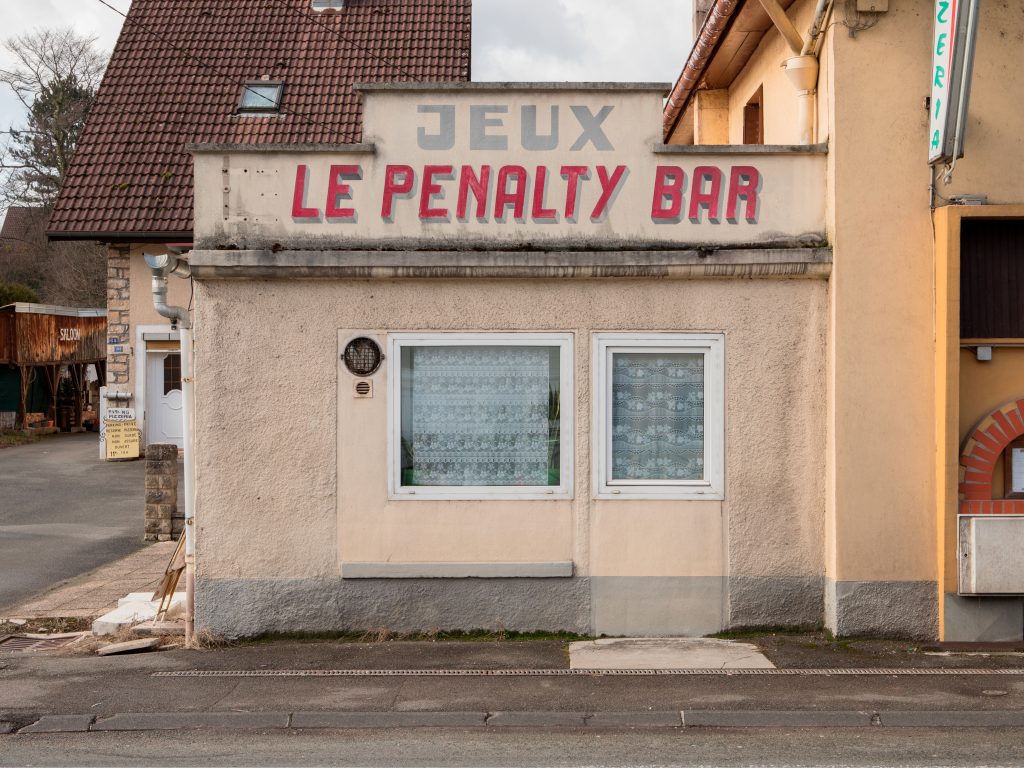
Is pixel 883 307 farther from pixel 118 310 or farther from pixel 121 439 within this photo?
pixel 121 439

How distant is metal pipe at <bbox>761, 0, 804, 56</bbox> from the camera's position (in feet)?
28.8

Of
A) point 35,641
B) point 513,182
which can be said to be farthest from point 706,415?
point 35,641

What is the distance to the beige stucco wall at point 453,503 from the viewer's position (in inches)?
337

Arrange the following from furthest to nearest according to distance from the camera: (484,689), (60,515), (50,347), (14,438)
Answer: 1. (50,347)
2. (14,438)
3. (60,515)
4. (484,689)

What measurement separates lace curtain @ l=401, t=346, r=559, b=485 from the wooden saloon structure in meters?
22.0

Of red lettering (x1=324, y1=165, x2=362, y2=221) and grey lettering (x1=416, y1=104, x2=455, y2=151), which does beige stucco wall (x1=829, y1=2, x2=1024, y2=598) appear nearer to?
grey lettering (x1=416, y1=104, x2=455, y2=151)

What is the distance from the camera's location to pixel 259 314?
857 cm

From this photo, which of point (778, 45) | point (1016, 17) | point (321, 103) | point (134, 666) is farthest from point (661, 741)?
point (321, 103)

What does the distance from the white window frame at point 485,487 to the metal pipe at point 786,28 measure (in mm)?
2841

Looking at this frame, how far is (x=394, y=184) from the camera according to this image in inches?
340

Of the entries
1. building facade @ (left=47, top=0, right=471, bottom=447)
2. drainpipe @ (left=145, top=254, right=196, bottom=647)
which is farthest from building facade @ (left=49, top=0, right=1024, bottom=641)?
building facade @ (left=47, top=0, right=471, bottom=447)

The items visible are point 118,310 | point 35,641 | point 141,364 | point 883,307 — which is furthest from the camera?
point 141,364

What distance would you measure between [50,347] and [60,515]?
1507cm

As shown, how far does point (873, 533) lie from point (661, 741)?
9.37 feet
